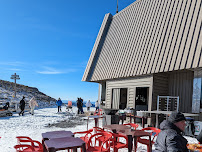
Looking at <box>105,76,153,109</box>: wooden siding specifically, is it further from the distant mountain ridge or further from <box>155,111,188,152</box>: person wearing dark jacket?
the distant mountain ridge

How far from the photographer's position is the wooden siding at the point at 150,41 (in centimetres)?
897

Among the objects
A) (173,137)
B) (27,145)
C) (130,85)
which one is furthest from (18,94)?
(173,137)

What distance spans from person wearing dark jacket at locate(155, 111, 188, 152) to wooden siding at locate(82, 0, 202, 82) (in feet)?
20.3

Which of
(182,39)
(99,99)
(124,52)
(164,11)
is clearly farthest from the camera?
(99,99)

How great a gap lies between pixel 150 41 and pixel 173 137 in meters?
9.17

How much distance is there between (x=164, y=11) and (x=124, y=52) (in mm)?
3615

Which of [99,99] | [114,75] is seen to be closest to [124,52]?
[114,75]

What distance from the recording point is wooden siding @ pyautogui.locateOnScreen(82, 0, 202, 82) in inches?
353

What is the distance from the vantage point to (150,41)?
433 inches

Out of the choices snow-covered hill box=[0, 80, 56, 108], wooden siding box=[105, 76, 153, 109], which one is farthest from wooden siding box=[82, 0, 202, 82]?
snow-covered hill box=[0, 80, 56, 108]

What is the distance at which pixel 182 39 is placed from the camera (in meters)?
9.27

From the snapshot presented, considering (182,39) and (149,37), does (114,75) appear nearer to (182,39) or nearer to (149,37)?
(149,37)

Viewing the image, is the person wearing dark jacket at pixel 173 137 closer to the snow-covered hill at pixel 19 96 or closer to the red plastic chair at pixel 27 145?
the red plastic chair at pixel 27 145

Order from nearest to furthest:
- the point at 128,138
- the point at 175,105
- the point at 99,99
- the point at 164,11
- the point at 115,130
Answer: the point at 128,138, the point at 115,130, the point at 175,105, the point at 164,11, the point at 99,99
